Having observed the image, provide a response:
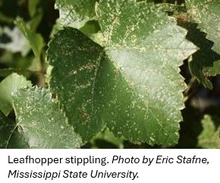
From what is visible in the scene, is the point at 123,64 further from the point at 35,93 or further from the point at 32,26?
the point at 32,26

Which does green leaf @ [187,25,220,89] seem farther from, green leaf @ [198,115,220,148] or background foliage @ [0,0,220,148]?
green leaf @ [198,115,220,148]

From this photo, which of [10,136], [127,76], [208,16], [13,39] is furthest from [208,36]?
[13,39]

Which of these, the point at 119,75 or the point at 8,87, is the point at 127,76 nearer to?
the point at 119,75

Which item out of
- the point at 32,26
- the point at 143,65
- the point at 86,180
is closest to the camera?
the point at 143,65

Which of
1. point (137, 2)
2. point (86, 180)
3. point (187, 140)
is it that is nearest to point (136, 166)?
point (86, 180)

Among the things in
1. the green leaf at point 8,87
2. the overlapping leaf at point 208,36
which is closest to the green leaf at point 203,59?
the overlapping leaf at point 208,36

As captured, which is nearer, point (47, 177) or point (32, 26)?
point (47, 177)
